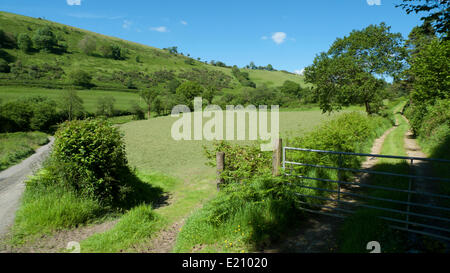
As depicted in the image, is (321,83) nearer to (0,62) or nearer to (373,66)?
(373,66)

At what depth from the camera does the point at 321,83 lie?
71.8 feet

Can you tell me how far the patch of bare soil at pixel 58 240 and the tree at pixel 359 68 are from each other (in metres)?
21.2

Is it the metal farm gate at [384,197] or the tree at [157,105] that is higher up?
the tree at [157,105]

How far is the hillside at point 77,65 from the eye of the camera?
8212 centimetres

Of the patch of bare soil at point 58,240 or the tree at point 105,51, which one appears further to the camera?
the tree at point 105,51

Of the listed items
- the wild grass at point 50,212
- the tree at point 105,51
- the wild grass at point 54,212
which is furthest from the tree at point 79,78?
the wild grass at point 50,212

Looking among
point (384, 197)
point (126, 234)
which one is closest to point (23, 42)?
point (126, 234)

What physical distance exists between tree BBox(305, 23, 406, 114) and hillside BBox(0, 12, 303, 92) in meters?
84.7

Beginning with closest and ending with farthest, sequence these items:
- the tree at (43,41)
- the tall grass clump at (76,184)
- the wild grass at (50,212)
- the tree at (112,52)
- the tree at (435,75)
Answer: the wild grass at (50,212), the tall grass clump at (76,184), the tree at (435,75), the tree at (43,41), the tree at (112,52)

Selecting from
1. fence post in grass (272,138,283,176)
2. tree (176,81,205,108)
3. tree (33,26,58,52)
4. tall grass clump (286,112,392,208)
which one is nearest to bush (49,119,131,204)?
fence post in grass (272,138,283,176)

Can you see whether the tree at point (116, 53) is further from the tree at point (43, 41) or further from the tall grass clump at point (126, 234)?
the tall grass clump at point (126, 234)

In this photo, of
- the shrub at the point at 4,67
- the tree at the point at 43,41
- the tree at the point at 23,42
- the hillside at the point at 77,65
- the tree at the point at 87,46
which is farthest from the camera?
the tree at the point at 87,46

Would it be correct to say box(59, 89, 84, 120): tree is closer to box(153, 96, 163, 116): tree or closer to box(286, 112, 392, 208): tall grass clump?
box(153, 96, 163, 116): tree
